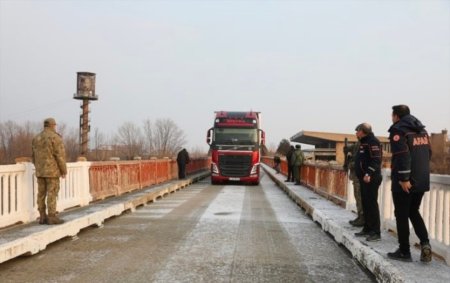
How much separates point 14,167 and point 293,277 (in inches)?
209

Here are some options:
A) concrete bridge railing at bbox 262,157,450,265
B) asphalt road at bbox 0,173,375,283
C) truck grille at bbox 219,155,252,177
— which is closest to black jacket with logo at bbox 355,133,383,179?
concrete bridge railing at bbox 262,157,450,265

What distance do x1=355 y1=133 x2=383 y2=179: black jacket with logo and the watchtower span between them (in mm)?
77770

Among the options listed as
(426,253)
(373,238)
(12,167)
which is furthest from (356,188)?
(12,167)

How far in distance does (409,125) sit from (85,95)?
81600 mm

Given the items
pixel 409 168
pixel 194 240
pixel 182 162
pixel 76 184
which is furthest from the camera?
pixel 182 162

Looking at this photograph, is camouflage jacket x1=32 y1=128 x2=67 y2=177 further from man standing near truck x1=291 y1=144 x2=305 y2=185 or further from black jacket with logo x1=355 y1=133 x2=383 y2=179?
man standing near truck x1=291 y1=144 x2=305 y2=185

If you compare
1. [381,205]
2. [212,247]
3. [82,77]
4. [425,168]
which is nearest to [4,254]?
[212,247]

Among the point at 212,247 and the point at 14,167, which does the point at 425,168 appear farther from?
the point at 14,167

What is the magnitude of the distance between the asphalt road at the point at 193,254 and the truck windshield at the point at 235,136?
13.0 meters

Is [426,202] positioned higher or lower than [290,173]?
higher

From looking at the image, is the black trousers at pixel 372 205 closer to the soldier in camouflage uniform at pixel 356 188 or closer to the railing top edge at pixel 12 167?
the soldier in camouflage uniform at pixel 356 188

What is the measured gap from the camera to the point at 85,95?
270 ft

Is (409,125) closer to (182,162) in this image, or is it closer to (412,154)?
(412,154)

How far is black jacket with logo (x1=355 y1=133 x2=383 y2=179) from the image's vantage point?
23.9 ft
